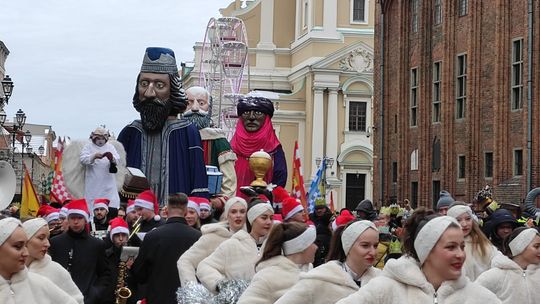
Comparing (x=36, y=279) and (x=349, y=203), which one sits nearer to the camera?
(x=36, y=279)

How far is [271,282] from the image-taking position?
8617 mm

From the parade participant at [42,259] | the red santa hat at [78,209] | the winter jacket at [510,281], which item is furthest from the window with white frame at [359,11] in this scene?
the parade participant at [42,259]

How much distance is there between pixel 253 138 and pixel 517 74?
18706 millimetres

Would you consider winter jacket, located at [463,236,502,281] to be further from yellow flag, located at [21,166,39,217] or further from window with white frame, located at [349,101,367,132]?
window with white frame, located at [349,101,367,132]

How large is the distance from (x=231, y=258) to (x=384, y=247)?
4.20 metres

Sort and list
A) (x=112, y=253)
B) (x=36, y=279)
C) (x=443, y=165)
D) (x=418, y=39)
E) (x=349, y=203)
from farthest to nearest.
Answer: (x=349, y=203) → (x=418, y=39) → (x=443, y=165) → (x=112, y=253) → (x=36, y=279)

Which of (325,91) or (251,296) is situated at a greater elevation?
(325,91)

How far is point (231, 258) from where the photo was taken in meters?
10.7

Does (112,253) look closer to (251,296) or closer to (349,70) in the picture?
(251,296)

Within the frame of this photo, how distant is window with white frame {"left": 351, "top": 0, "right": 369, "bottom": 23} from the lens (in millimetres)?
86625

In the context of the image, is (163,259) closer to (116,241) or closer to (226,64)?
(116,241)

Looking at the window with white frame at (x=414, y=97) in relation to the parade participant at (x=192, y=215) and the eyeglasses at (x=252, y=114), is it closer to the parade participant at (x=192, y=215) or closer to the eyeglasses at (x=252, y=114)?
the eyeglasses at (x=252, y=114)

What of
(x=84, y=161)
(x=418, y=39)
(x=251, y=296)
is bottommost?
(x=251, y=296)

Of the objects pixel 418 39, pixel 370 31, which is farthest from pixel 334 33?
pixel 418 39
